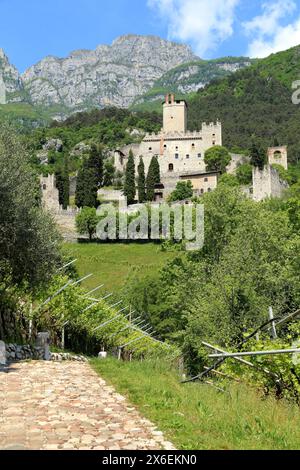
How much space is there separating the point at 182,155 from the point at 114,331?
7562 centimetres

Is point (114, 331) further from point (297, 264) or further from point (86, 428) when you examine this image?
point (86, 428)

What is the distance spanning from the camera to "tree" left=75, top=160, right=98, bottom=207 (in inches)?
3231

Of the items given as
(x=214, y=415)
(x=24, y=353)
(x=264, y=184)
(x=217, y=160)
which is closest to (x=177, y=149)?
(x=217, y=160)

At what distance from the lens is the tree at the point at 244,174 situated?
91625 mm

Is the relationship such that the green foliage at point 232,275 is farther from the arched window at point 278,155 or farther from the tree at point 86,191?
the arched window at point 278,155

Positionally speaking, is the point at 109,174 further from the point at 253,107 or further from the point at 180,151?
the point at 253,107

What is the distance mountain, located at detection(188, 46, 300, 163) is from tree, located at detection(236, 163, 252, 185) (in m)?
27.7

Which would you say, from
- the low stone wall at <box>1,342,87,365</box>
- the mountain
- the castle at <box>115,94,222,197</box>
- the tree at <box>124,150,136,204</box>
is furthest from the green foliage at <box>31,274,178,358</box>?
the mountain

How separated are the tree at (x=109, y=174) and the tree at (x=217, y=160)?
17.3 m

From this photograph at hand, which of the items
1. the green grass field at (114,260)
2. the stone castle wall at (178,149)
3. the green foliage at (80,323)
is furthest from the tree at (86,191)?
the green foliage at (80,323)

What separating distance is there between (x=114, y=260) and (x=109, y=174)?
114 feet

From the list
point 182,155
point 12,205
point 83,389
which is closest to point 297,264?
point 12,205

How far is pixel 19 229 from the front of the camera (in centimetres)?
1487
